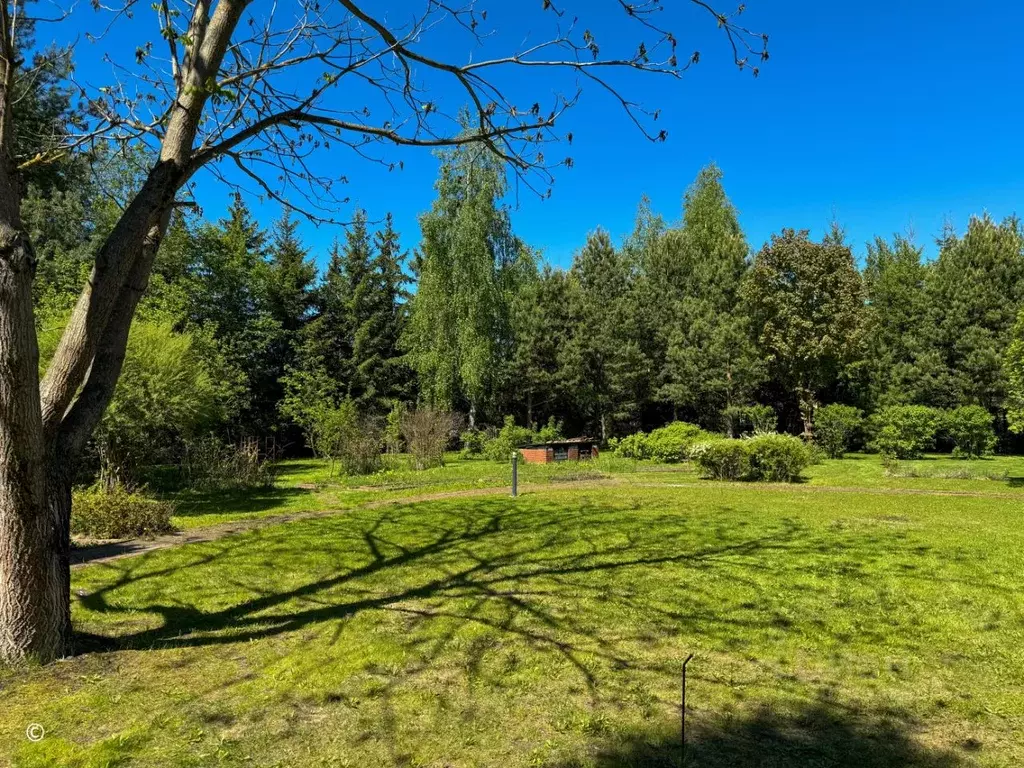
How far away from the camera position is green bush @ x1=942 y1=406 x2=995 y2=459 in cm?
2147

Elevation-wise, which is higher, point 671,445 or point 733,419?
point 733,419

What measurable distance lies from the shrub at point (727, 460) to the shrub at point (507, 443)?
9470 millimetres

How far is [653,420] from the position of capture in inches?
1361

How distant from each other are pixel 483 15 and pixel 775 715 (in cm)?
428

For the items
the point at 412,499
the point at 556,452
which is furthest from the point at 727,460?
the point at 412,499

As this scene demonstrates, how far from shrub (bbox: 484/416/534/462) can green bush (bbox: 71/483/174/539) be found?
54.2 ft

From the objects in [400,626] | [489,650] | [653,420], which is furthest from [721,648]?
[653,420]

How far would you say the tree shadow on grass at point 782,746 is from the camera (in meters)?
2.64

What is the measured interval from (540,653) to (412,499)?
8741mm

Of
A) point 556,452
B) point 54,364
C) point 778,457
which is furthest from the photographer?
point 556,452

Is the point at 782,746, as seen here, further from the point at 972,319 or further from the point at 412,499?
the point at 972,319

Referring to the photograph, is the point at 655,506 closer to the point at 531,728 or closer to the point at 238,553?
the point at 238,553

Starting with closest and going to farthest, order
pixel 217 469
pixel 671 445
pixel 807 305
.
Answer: pixel 217 469 < pixel 671 445 < pixel 807 305

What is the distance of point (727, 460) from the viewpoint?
1584 centimetres
